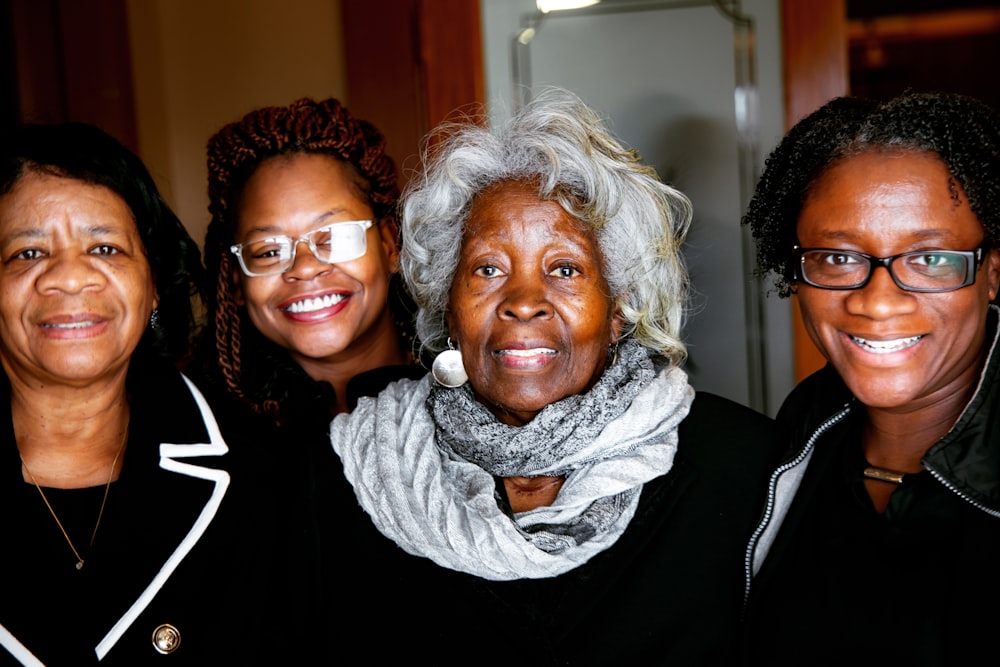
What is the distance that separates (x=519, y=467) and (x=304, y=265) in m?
0.85

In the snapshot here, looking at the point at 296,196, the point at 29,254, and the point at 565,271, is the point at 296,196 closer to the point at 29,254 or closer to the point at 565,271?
the point at 29,254

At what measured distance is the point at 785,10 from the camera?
12.4 feet

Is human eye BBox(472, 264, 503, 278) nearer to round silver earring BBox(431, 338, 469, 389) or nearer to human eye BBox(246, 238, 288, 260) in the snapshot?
round silver earring BBox(431, 338, 469, 389)

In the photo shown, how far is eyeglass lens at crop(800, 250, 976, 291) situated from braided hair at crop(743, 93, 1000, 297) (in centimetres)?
9

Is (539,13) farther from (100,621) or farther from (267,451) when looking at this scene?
(100,621)

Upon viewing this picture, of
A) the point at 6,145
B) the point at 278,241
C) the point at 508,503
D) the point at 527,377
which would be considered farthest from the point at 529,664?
the point at 6,145

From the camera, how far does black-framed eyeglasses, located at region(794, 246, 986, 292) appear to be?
1734 millimetres

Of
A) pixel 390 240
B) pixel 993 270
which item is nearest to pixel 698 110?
pixel 390 240

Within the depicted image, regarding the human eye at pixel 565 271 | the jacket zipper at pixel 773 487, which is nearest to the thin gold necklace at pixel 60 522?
the human eye at pixel 565 271

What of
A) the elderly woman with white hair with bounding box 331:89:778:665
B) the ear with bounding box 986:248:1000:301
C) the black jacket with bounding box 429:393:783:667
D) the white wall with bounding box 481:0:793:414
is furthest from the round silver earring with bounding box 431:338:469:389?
the white wall with bounding box 481:0:793:414

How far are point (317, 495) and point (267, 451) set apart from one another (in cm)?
21

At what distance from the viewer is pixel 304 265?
256 cm

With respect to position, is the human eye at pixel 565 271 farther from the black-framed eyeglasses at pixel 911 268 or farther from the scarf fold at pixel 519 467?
the black-framed eyeglasses at pixel 911 268

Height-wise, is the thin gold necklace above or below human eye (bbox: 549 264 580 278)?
below
